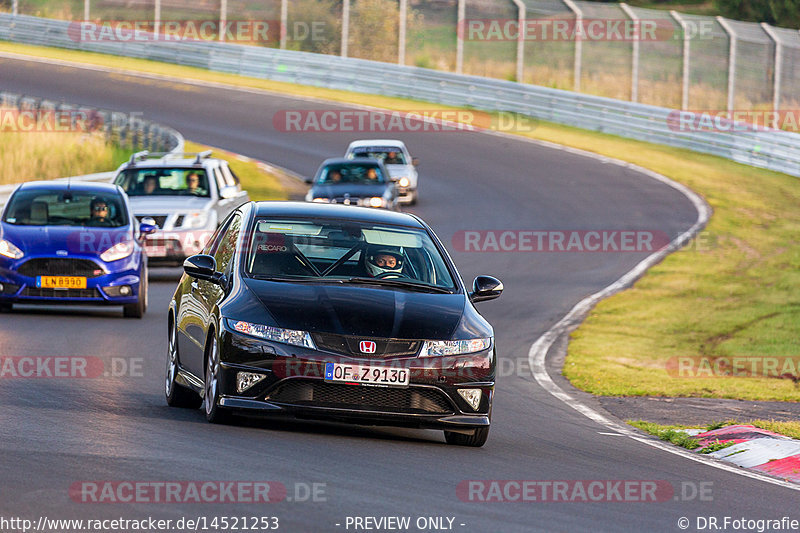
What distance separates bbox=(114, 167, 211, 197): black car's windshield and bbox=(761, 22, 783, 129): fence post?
2037cm

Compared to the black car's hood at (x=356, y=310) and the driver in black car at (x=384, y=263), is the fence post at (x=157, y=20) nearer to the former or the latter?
the driver in black car at (x=384, y=263)

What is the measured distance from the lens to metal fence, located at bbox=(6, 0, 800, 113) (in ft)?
129

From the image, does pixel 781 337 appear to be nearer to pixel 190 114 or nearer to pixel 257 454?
pixel 257 454

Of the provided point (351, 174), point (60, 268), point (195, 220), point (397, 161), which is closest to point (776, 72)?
point (397, 161)

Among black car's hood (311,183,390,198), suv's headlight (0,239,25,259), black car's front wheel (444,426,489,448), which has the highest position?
black car's front wheel (444,426,489,448)

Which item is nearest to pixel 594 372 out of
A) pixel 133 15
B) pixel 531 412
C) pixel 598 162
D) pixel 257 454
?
pixel 531 412

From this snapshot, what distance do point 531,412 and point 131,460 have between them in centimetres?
496

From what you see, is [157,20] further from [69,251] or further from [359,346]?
[359,346]

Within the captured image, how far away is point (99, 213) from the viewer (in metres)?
18.0

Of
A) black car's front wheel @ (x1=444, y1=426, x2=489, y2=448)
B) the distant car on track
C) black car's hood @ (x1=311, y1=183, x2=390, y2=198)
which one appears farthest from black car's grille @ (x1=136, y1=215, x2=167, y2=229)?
black car's front wheel @ (x1=444, y1=426, x2=489, y2=448)

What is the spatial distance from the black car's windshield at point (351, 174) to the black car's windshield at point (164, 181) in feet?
22.3

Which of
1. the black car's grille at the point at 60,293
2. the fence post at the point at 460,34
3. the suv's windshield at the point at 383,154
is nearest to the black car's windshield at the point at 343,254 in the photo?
the black car's grille at the point at 60,293

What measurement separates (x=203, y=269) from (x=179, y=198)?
42.1ft

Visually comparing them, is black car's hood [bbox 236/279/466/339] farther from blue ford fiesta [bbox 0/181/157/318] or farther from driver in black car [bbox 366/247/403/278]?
blue ford fiesta [bbox 0/181/157/318]
